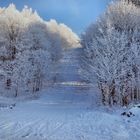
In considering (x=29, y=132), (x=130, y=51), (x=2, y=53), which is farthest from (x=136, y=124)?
(x=2, y=53)

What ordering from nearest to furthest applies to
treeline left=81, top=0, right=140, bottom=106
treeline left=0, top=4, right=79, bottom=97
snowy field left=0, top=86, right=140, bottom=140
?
snowy field left=0, top=86, right=140, bottom=140, treeline left=81, top=0, right=140, bottom=106, treeline left=0, top=4, right=79, bottom=97

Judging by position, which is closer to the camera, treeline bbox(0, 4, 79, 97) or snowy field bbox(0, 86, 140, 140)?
snowy field bbox(0, 86, 140, 140)

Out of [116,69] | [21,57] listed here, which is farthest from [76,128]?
[21,57]

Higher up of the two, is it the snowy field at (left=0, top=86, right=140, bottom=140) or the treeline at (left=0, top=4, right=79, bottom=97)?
the treeline at (left=0, top=4, right=79, bottom=97)

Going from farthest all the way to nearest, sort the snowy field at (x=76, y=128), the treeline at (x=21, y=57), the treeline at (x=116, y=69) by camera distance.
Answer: the treeline at (x=21, y=57), the treeline at (x=116, y=69), the snowy field at (x=76, y=128)

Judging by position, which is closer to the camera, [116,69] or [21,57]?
[116,69]

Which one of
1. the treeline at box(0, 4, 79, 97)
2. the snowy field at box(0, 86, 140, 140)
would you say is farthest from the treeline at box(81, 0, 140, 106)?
the treeline at box(0, 4, 79, 97)

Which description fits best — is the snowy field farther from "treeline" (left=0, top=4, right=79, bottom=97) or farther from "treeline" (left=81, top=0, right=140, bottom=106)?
"treeline" (left=0, top=4, right=79, bottom=97)

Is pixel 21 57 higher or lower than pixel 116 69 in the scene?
higher

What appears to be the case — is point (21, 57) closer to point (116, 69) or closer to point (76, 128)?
point (116, 69)

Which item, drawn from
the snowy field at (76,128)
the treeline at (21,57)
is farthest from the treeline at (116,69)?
the treeline at (21,57)

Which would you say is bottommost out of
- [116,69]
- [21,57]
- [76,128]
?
[76,128]

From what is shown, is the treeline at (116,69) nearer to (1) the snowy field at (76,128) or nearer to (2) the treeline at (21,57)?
(1) the snowy field at (76,128)

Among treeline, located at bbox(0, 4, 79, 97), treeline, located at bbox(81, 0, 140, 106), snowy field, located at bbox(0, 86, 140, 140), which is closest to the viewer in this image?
snowy field, located at bbox(0, 86, 140, 140)
